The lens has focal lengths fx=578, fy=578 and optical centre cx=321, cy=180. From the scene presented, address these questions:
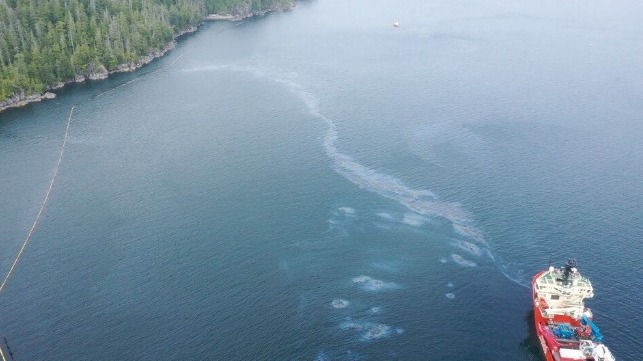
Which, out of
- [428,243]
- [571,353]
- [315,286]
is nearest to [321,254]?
[315,286]

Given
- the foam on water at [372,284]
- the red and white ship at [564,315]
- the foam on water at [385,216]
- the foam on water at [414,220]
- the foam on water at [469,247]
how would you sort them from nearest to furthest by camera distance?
the red and white ship at [564,315]
the foam on water at [372,284]
the foam on water at [469,247]
the foam on water at [414,220]
the foam on water at [385,216]

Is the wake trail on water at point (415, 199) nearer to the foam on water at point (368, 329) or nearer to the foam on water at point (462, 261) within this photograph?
the foam on water at point (462, 261)

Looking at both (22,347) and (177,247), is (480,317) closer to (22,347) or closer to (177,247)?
(177,247)

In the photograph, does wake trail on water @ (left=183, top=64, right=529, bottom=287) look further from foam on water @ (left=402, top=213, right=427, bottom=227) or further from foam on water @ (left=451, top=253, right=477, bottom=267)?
foam on water @ (left=402, top=213, right=427, bottom=227)

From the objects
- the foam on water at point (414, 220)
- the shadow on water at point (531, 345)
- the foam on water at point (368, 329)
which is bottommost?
the shadow on water at point (531, 345)

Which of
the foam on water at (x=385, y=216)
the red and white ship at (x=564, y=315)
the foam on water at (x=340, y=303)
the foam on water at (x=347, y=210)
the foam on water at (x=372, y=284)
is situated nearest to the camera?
the red and white ship at (x=564, y=315)

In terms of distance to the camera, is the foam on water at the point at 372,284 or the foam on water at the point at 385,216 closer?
the foam on water at the point at 372,284

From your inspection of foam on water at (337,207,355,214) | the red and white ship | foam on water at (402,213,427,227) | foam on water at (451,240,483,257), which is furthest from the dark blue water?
the red and white ship

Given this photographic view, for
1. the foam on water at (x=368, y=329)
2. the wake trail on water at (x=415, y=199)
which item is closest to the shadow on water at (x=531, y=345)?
the wake trail on water at (x=415, y=199)
